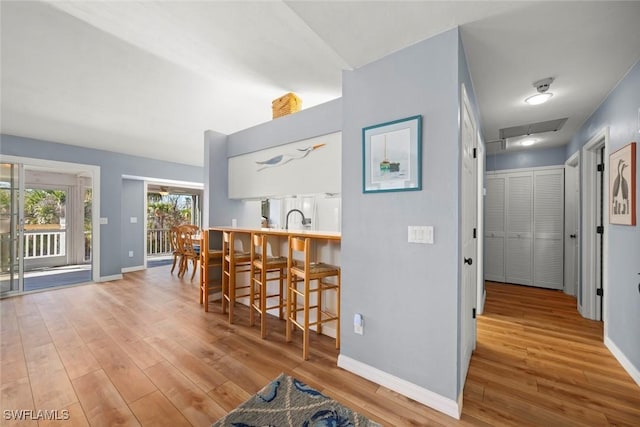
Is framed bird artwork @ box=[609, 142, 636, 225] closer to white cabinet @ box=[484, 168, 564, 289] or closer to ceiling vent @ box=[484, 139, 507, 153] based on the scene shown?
ceiling vent @ box=[484, 139, 507, 153]

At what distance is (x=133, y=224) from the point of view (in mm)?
6145

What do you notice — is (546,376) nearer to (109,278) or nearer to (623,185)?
(623,185)

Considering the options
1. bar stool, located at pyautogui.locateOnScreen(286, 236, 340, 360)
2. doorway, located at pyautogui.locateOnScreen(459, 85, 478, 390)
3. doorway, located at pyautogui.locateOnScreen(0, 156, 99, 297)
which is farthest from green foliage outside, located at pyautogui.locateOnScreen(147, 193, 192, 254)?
doorway, located at pyautogui.locateOnScreen(459, 85, 478, 390)

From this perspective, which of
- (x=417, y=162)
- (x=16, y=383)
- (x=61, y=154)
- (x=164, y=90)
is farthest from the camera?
(x=61, y=154)

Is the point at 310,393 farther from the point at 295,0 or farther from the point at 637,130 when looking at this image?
the point at 637,130

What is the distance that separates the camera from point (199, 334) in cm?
270

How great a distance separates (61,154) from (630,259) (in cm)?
745

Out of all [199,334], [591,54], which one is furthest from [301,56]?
[199,334]

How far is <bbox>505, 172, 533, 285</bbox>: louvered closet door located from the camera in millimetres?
4625

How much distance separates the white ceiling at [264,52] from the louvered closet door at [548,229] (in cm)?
110

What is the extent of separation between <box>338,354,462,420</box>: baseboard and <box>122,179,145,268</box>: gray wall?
5.94 meters

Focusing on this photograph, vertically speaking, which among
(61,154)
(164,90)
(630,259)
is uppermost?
(164,90)

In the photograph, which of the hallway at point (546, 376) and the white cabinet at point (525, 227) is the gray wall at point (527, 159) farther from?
the hallway at point (546, 376)

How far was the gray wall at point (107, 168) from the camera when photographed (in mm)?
4188
